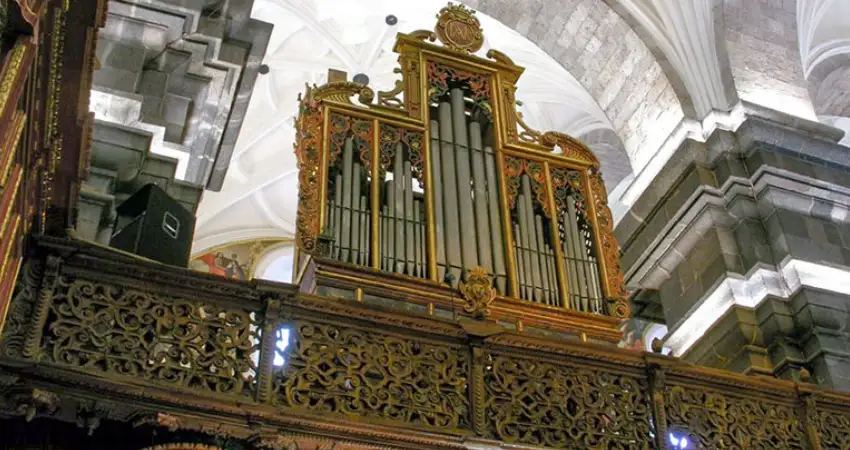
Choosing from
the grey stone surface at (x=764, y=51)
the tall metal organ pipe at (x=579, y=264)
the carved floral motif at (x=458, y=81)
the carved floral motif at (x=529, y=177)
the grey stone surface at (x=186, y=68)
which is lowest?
the tall metal organ pipe at (x=579, y=264)

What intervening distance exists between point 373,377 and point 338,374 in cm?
40

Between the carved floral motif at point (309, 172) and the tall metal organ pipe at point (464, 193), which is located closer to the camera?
the carved floral motif at point (309, 172)

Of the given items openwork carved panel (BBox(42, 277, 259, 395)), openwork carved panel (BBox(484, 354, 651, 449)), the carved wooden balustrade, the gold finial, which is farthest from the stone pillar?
the carved wooden balustrade

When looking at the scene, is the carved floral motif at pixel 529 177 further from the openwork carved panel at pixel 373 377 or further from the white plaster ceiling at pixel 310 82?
the white plaster ceiling at pixel 310 82

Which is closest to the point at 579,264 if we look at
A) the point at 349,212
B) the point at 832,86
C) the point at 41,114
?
the point at 349,212

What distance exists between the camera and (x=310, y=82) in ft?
48.6

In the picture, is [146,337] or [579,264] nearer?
[146,337]

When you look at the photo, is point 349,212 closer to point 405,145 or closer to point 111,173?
point 405,145

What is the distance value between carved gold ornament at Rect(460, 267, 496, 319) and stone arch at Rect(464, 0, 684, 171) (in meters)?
3.78

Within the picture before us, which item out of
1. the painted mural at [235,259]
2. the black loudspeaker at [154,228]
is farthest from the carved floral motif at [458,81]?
the painted mural at [235,259]

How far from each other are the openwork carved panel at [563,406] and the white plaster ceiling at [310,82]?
783 centimetres

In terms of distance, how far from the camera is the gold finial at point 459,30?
908 cm

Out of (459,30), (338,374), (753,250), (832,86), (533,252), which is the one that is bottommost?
(338,374)

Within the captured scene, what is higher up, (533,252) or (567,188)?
(567,188)
